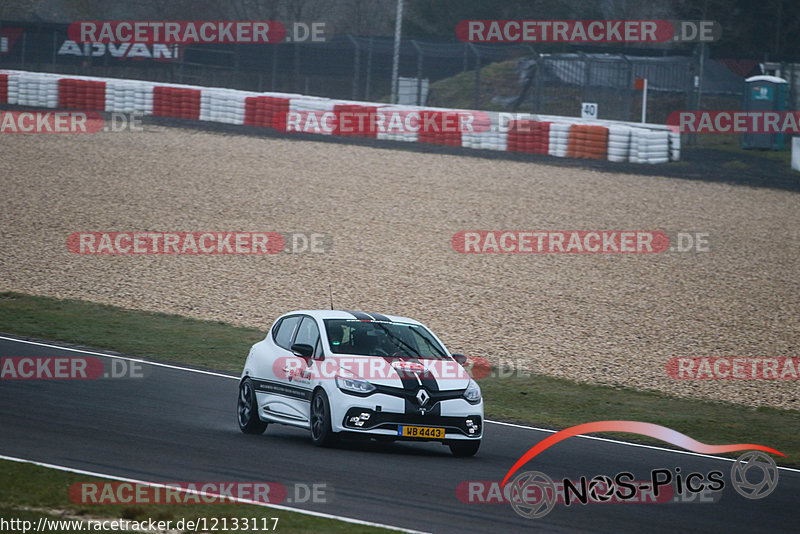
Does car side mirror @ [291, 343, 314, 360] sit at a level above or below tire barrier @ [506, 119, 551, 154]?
below

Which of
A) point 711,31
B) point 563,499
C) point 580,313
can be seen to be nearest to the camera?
point 563,499

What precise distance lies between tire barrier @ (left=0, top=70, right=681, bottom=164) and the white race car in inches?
954

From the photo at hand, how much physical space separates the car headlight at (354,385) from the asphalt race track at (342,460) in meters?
0.64

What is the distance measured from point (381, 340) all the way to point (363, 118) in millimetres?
27068

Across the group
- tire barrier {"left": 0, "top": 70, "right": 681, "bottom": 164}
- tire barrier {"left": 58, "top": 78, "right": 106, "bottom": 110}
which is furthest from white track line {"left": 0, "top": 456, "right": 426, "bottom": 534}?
tire barrier {"left": 58, "top": 78, "right": 106, "bottom": 110}

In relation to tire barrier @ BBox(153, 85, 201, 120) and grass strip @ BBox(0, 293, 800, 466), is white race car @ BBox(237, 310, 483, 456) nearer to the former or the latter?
grass strip @ BBox(0, 293, 800, 466)

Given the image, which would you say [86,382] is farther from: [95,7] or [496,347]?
[95,7]

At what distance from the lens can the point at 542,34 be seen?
201 feet

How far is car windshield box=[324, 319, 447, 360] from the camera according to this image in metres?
11.3

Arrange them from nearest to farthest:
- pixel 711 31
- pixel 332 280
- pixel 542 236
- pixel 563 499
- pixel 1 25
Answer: pixel 563 499
pixel 332 280
pixel 542 236
pixel 1 25
pixel 711 31

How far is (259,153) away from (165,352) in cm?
1869

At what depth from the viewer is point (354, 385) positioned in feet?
34.8

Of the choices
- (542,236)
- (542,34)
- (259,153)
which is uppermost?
(542,34)

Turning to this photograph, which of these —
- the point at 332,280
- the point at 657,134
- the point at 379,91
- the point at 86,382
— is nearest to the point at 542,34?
the point at 379,91
